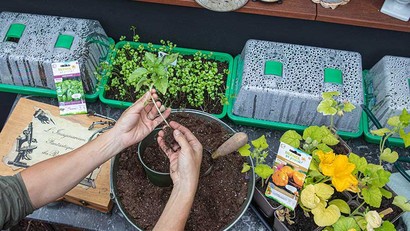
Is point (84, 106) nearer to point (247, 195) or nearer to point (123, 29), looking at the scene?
point (123, 29)

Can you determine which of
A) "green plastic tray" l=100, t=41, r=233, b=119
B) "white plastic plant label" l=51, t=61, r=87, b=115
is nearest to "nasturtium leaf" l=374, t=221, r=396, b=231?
"green plastic tray" l=100, t=41, r=233, b=119

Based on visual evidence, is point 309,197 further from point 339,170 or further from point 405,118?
point 405,118

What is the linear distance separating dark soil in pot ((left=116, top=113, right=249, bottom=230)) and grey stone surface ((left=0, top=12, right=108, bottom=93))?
46 cm

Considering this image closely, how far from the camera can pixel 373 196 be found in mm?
1285

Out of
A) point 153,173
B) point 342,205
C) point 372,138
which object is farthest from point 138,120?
point 372,138

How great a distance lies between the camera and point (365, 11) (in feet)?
5.45

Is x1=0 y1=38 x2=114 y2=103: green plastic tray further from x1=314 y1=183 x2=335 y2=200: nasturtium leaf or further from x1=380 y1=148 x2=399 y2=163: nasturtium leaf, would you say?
x1=380 y1=148 x2=399 y2=163: nasturtium leaf

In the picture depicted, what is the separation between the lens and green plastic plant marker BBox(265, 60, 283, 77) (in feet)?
5.38

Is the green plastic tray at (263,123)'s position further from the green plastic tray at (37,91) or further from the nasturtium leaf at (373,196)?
the green plastic tray at (37,91)

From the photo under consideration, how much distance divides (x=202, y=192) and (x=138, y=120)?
1.05ft

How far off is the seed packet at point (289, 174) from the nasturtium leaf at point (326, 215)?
0.26 ft

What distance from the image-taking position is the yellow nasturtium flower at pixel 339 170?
122cm

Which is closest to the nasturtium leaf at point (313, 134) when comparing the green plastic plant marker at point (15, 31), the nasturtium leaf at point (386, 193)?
the nasturtium leaf at point (386, 193)

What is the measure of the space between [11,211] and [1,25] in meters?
0.85
